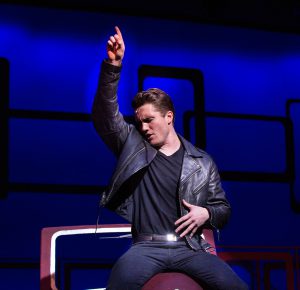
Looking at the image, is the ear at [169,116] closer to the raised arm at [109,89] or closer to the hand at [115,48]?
the raised arm at [109,89]

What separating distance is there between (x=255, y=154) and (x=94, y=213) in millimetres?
1456

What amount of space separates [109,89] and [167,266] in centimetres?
80

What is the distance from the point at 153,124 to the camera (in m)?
2.72

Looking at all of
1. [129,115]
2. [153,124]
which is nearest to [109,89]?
[153,124]

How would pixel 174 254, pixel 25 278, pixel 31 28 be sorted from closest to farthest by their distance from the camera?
pixel 174 254, pixel 25 278, pixel 31 28

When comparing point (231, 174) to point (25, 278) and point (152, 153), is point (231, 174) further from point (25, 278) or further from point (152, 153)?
point (152, 153)

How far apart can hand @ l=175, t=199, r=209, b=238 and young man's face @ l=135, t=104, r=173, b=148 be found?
32cm

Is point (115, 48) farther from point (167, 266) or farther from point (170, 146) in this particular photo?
point (167, 266)

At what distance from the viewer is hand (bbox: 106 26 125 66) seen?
255 cm

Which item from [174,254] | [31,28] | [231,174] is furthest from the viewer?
[231,174]

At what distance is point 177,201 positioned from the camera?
267 cm

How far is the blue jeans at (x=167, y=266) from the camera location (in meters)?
2.43

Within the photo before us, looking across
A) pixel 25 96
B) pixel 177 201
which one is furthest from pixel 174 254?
pixel 25 96


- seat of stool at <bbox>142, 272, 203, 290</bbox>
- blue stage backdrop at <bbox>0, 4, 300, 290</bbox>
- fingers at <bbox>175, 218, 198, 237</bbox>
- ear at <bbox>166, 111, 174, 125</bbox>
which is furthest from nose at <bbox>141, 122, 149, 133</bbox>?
blue stage backdrop at <bbox>0, 4, 300, 290</bbox>
